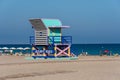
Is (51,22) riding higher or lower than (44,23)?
higher

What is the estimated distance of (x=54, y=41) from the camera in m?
42.3

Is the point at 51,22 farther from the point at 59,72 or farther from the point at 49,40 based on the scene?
the point at 59,72

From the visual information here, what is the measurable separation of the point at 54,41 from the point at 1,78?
20.0m

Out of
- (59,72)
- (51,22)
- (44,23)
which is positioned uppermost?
(51,22)

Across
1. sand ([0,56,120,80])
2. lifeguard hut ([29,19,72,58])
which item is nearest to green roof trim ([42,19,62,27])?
lifeguard hut ([29,19,72,58])

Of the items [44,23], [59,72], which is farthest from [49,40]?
[59,72]

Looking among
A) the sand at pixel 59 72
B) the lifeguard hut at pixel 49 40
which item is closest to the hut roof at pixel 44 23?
the lifeguard hut at pixel 49 40

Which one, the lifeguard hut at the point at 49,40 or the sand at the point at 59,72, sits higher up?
the lifeguard hut at the point at 49,40

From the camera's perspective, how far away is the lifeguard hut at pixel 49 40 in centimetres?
4244

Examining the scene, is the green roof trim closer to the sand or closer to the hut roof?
the hut roof

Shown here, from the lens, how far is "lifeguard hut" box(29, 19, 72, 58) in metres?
42.4

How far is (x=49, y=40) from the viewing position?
4247 cm

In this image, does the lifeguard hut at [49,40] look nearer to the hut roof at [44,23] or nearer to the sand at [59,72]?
the hut roof at [44,23]

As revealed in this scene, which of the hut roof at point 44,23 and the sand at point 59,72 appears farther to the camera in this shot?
the hut roof at point 44,23
